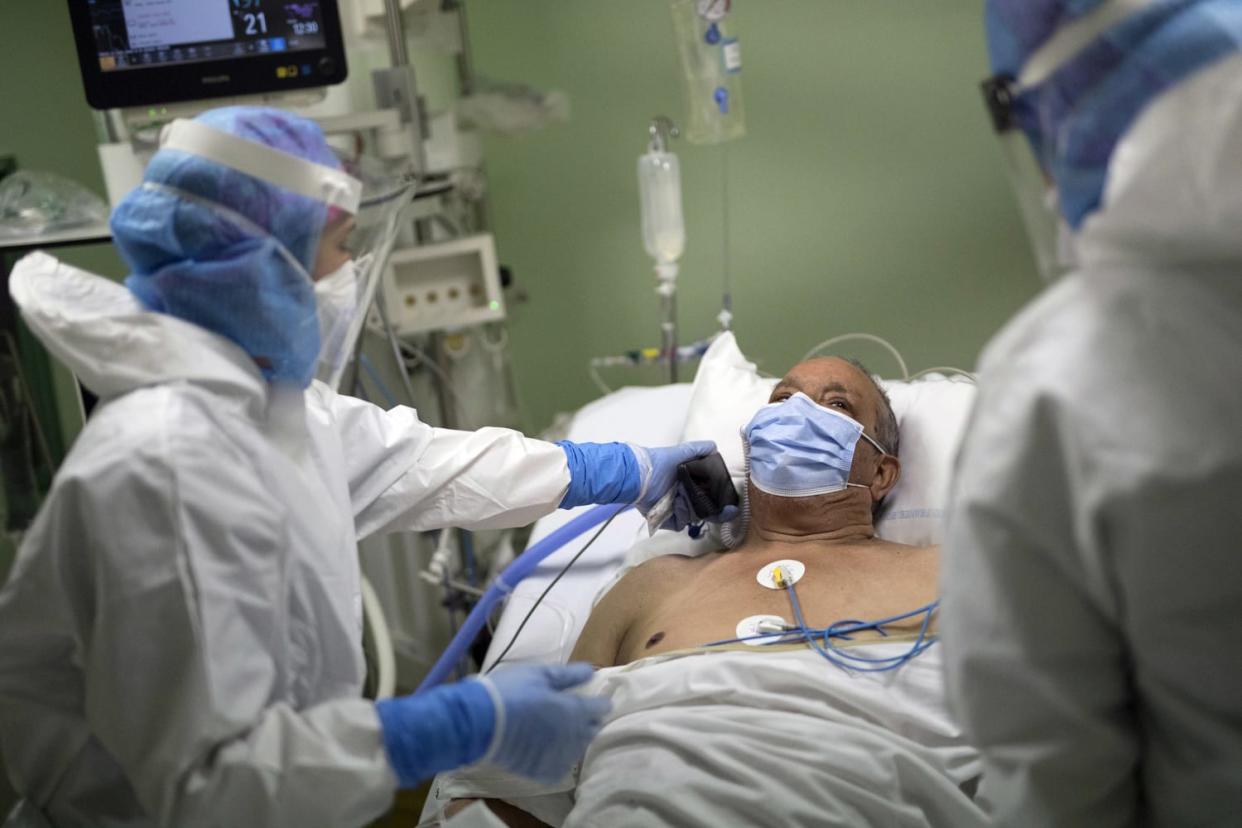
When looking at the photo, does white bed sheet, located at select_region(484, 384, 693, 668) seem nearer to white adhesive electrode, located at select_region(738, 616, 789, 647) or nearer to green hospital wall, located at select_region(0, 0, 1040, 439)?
white adhesive electrode, located at select_region(738, 616, 789, 647)

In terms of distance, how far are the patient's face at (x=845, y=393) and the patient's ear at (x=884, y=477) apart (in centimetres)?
2

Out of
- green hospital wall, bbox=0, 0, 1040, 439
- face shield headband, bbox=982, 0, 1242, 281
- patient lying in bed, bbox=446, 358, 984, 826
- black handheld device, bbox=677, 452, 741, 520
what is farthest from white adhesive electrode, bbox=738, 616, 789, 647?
green hospital wall, bbox=0, 0, 1040, 439

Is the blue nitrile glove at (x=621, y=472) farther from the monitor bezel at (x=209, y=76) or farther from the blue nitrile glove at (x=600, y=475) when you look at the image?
the monitor bezel at (x=209, y=76)

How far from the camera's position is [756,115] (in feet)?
8.88

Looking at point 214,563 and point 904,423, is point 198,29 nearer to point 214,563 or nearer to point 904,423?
point 214,563

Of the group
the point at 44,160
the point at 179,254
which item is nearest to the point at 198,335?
the point at 179,254

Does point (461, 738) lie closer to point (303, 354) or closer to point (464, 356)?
point (303, 354)

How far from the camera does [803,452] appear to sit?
1912 millimetres

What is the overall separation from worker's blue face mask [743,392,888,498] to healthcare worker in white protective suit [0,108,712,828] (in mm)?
773

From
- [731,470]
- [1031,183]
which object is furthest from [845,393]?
[1031,183]

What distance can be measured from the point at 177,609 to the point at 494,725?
36 cm

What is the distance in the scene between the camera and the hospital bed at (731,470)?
6.38ft

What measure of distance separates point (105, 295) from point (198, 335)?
0.46ft

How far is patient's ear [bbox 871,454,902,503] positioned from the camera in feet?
6.49
